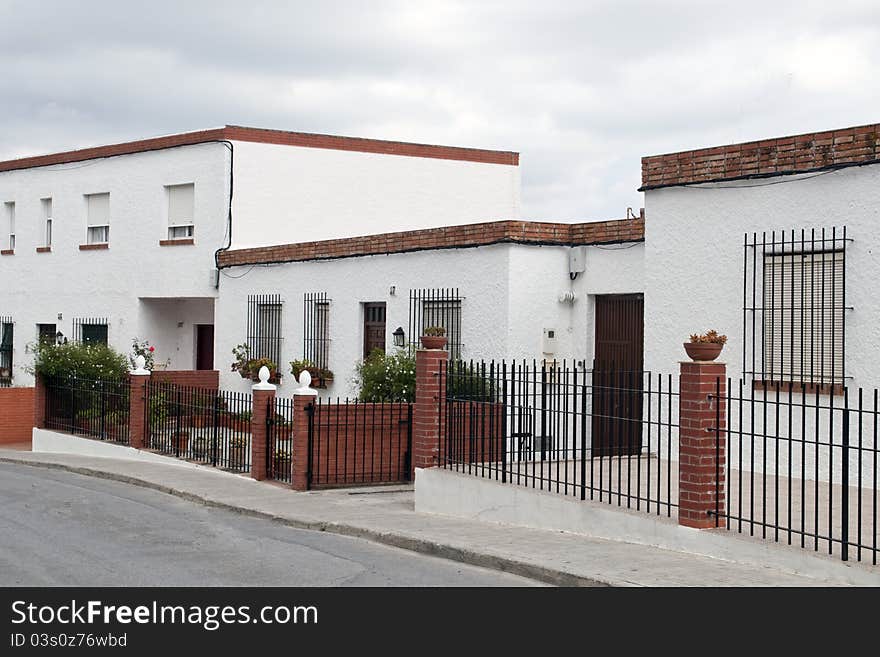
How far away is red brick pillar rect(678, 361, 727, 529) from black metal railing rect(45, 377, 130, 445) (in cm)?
1368

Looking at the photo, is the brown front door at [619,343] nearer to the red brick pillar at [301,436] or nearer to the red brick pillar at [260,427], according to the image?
the red brick pillar at [301,436]

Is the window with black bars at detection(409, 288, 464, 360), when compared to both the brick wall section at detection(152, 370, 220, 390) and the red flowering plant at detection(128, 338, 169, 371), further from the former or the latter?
the red flowering plant at detection(128, 338, 169, 371)

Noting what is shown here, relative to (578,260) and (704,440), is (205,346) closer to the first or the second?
(578,260)

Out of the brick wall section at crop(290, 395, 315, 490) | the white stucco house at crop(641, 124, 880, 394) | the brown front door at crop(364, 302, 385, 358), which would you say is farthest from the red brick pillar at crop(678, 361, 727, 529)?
the brown front door at crop(364, 302, 385, 358)

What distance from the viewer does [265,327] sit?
73.7 ft

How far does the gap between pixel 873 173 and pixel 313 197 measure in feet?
50.6

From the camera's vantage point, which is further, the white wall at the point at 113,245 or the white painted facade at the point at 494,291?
the white wall at the point at 113,245

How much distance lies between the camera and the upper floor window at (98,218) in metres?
27.3

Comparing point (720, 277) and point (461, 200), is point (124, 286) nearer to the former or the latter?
point (461, 200)

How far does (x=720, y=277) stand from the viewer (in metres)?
13.3

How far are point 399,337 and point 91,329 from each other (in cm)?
1206

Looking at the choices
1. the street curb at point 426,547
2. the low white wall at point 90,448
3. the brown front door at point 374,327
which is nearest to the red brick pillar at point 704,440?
the street curb at point 426,547

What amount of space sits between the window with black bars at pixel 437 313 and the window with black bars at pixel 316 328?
8.62 ft

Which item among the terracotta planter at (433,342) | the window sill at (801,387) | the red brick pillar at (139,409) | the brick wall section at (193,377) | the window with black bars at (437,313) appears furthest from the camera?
the brick wall section at (193,377)
